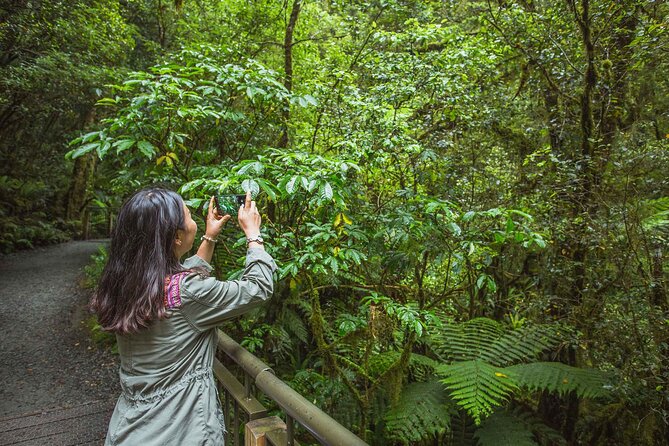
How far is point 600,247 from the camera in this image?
3.22m

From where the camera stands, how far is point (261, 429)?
204cm

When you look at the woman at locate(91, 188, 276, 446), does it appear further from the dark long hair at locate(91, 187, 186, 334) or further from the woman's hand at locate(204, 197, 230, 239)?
the woman's hand at locate(204, 197, 230, 239)

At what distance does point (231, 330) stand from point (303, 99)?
8.63 feet

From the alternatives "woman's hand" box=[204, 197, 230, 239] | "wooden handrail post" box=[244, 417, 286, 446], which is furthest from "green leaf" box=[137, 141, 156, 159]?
"wooden handrail post" box=[244, 417, 286, 446]

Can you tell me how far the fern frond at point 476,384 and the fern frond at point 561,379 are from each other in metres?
0.15

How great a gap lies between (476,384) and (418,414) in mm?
501

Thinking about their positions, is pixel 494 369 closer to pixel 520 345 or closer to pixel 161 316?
pixel 520 345

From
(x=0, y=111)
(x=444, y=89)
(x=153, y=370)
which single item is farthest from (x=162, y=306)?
(x=0, y=111)

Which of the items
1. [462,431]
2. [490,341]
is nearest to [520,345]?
[490,341]

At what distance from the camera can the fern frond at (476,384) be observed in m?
2.97

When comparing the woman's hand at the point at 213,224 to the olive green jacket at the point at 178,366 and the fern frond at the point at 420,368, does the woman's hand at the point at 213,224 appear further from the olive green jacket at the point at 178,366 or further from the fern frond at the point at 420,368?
the fern frond at the point at 420,368

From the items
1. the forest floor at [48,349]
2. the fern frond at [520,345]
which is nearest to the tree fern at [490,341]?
the fern frond at [520,345]

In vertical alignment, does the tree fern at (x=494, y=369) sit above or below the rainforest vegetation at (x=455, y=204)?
below

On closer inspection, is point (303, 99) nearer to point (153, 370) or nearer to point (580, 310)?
point (153, 370)
